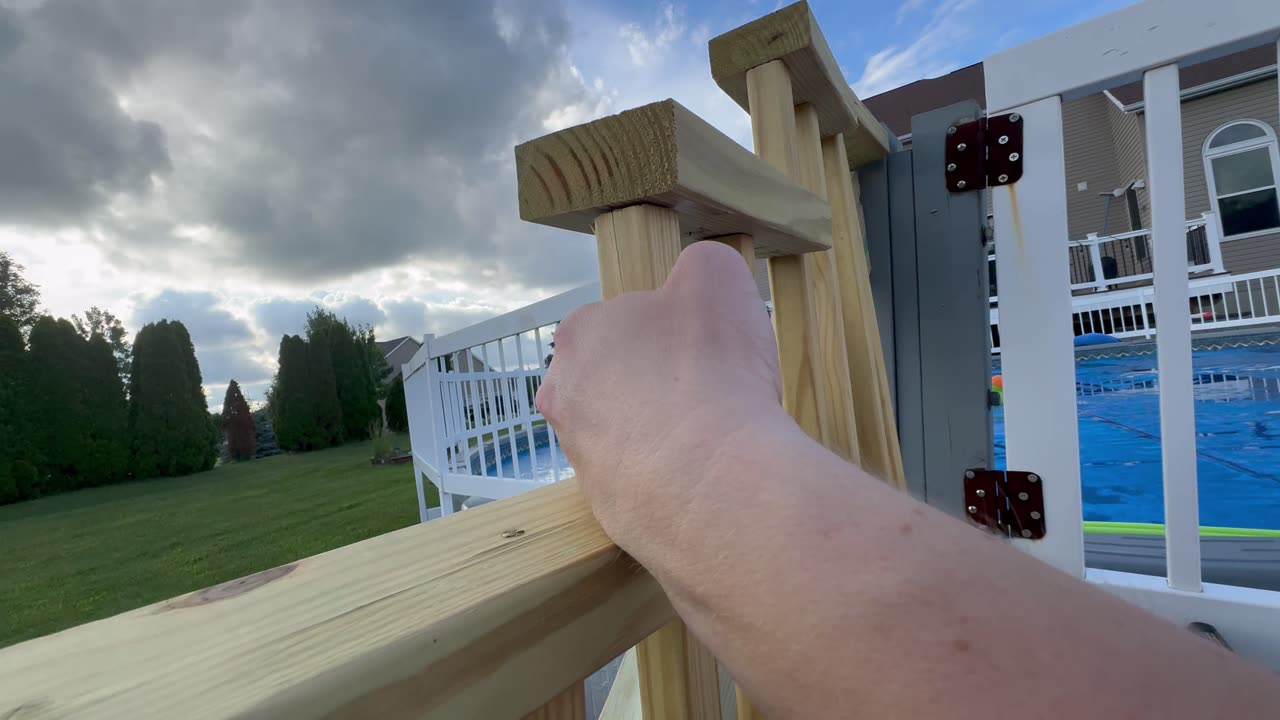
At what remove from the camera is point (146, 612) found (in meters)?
0.31

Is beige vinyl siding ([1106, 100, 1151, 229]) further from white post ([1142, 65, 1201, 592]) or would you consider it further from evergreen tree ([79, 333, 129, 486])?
evergreen tree ([79, 333, 129, 486])

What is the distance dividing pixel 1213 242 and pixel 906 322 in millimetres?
10401

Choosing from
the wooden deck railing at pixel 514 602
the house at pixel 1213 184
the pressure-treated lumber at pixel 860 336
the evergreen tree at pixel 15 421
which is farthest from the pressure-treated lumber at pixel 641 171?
the evergreen tree at pixel 15 421

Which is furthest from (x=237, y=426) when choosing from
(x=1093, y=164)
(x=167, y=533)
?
(x=1093, y=164)

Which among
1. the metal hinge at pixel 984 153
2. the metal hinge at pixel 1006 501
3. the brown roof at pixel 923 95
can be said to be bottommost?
the metal hinge at pixel 1006 501

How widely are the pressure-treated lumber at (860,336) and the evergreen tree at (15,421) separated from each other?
14265mm

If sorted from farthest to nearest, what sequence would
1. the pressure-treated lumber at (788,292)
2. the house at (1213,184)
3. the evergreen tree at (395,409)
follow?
the evergreen tree at (395,409) < the house at (1213,184) < the pressure-treated lumber at (788,292)

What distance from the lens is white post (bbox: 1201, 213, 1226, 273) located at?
318 inches

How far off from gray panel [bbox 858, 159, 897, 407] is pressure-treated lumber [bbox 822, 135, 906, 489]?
0.83ft

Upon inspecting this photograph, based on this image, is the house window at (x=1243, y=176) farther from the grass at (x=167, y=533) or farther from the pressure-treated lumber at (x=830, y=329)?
the grass at (x=167, y=533)

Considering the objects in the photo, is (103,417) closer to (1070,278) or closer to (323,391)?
(323,391)

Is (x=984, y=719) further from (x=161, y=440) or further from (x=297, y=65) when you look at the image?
(x=297, y=65)

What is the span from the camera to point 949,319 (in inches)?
50.8

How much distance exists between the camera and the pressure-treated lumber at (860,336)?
107cm
